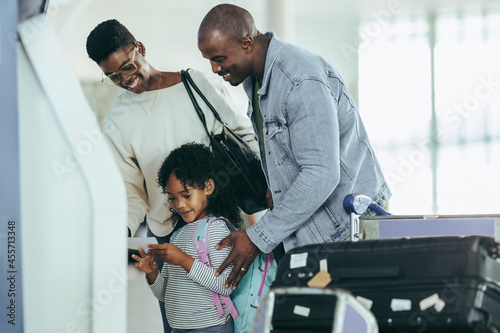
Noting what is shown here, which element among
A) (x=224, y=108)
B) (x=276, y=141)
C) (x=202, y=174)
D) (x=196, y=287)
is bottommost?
(x=196, y=287)

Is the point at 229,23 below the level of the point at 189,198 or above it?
above

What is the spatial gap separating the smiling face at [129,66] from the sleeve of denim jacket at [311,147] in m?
0.77

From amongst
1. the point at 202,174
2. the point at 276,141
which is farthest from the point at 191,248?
the point at 276,141

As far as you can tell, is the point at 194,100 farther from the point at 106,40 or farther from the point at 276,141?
the point at 276,141

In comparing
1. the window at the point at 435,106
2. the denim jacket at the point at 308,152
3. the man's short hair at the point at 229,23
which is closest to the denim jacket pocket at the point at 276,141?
the denim jacket at the point at 308,152

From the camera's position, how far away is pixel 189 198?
2.39 m

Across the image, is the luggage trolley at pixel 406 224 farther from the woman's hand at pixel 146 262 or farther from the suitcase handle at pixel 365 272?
the woman's hand at pixel 146 262

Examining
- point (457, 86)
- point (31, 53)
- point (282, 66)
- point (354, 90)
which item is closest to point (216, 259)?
point (282, 66)

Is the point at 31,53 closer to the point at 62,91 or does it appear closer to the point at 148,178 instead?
the point at 62,91

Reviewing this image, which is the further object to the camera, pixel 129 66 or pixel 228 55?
pixel 129 66

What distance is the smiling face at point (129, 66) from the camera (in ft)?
8.23

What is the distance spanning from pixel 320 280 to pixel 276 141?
0.66 metres

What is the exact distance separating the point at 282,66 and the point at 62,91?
729 mm

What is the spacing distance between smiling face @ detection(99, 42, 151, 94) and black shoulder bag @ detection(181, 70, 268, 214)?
35 cm
